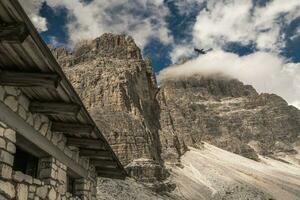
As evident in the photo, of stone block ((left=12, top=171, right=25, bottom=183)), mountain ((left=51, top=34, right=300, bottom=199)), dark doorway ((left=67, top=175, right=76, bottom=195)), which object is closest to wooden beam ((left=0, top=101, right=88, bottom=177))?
dark doorway ((left=67, top=175, right=76, bottom=195))

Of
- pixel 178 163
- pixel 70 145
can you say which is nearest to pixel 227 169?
pixel 178 163

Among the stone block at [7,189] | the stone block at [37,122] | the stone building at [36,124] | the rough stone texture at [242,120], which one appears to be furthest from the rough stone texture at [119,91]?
the stone block at [7,189]

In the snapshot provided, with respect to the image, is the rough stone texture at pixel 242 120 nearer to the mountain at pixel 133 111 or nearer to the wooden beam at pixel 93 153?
the mountain at pixel 133 111

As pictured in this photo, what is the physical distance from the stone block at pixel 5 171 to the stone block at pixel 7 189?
89mm

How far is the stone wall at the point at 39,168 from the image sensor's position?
19.1 ft

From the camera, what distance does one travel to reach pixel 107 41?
305 feet

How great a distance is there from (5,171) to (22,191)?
2.23ft

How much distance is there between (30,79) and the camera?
547 cm

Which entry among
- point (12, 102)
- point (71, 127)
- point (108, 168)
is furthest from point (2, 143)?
point (108, 168)

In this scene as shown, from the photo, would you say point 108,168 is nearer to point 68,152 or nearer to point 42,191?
point 68,152

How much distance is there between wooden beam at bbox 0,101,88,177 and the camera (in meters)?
5.88

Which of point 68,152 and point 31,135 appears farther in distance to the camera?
point 68,152

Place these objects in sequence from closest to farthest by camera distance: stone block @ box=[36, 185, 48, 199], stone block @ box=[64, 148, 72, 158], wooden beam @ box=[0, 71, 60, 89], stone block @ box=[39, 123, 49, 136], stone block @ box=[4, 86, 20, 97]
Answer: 1. wooden beam @ box=[0, 71, 60, 89]
2. stone block @ box=[4, 86, 20, 97]
3. stone block @ box=[36, 185, 48, 199]
4. stone block @ box=[39, 123, 49, 136]
5. stone block @ box=[64, 148, 72, 158]

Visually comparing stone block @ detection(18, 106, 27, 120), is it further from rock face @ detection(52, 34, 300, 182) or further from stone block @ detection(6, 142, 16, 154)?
rock face @ detection(52, 34, 300, 182)
